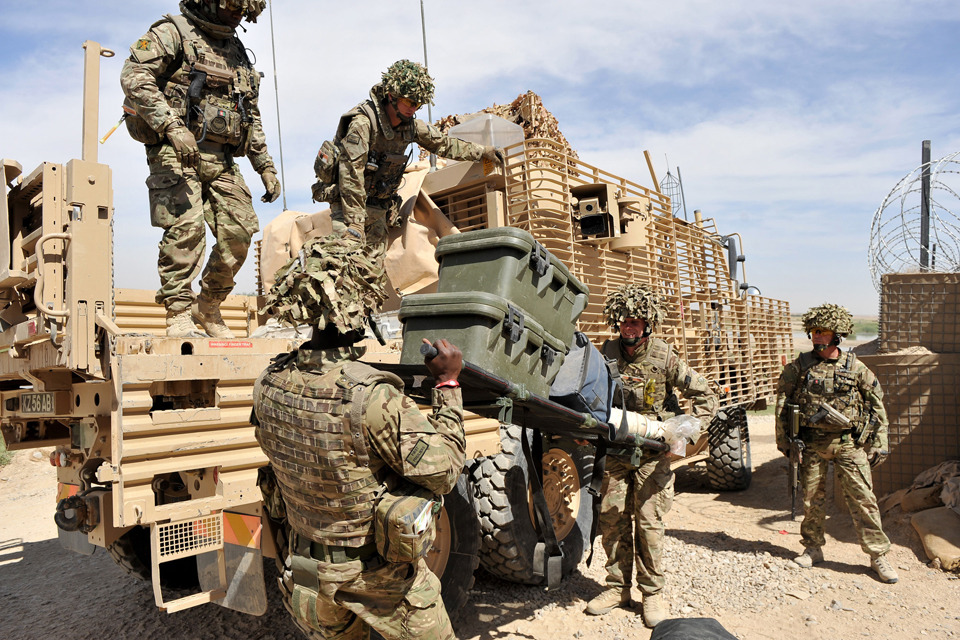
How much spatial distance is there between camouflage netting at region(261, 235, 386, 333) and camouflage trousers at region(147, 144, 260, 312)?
5.05ft

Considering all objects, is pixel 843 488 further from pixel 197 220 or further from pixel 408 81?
pixel 197 220

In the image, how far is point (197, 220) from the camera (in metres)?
3.94

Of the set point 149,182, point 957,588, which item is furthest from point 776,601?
point 149,182

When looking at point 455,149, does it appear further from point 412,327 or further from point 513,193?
point 412,327

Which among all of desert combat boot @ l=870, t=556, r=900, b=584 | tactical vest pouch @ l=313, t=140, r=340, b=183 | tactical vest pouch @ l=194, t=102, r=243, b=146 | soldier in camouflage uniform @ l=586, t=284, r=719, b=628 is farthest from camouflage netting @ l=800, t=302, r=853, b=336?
tactical vest pouch @ l=194, t=102, r=243, b=146

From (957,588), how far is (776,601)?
4.22 ft

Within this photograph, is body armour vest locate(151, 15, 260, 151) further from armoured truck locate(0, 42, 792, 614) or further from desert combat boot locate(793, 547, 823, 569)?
desert combat boot locate(793, 547, 823, 569)

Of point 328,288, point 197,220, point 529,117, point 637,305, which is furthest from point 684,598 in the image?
point 529,117

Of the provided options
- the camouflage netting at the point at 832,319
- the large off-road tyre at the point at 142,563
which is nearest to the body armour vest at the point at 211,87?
the large off-road tyre at the point at 142,563

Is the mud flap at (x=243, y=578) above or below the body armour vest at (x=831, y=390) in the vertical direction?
below

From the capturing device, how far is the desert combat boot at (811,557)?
17.0ft

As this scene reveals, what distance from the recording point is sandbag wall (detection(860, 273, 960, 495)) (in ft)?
19.9

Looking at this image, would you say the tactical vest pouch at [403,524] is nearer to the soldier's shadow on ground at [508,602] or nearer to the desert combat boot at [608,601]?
the soldier's shadow on ground at [508,602]

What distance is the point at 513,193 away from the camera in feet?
16.9
